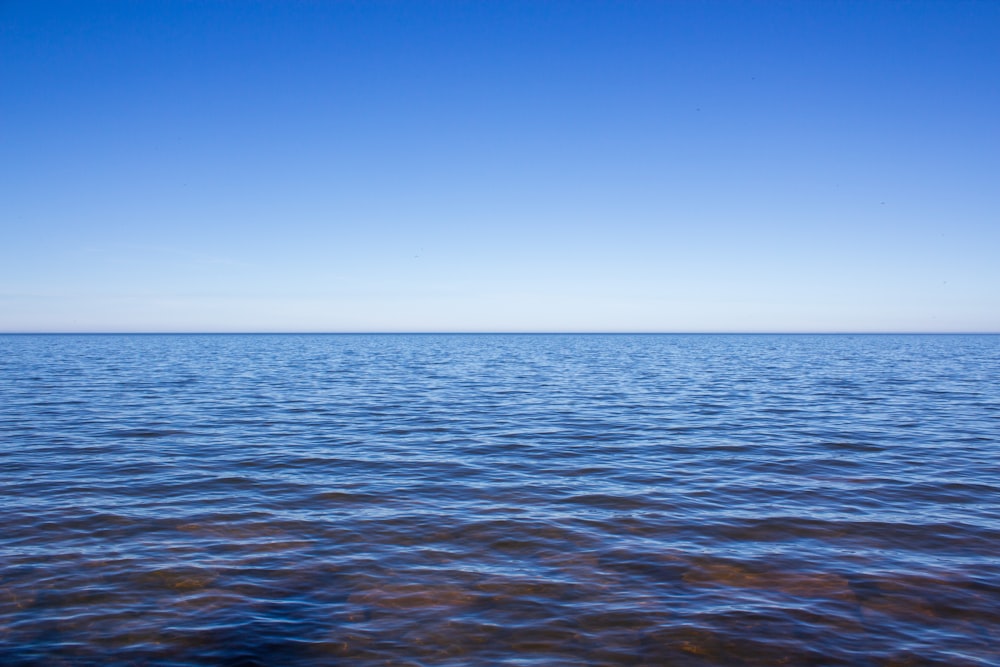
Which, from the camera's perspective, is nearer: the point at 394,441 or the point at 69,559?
the point at 69,559

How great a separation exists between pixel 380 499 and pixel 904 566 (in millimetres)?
9475

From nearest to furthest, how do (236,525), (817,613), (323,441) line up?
(817,613), (236,525), (323,441)

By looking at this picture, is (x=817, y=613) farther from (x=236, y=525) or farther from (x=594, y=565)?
(x=236, y=525)

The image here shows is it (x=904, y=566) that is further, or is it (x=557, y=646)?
(x=904, y=566)

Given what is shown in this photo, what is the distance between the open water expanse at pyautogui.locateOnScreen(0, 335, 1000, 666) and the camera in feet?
24.9

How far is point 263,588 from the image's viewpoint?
896 centimetres

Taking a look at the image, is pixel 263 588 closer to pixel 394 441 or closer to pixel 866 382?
pixel 394 441

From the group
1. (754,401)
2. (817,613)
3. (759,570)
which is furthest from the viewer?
(754,401)

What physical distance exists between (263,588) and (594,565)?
4883mm

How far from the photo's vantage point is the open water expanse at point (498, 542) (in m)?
7.59

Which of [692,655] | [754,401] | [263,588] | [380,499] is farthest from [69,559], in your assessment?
[754,401]

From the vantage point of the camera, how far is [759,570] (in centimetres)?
966

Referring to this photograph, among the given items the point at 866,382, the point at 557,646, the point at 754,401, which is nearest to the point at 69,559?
the point at 557,646

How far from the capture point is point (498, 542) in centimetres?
1084
